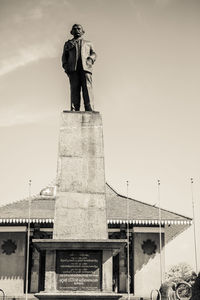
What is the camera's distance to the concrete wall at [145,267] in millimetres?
23891

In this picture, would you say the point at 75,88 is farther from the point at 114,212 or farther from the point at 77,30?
the point at 114,212

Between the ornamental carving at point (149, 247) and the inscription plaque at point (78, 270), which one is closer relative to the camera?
the inscription plaque at point (78, 270)

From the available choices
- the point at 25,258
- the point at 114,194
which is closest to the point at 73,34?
the point at 25,258

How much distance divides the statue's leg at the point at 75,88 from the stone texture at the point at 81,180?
319mm

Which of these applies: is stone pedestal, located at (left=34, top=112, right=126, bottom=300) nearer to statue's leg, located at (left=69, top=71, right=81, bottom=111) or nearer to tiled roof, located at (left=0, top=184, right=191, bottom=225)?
statue's leg, located at (left=69, top=71, right=81, bottom=111)

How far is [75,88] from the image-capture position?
1001 cm

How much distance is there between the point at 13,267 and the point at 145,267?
662 centimetres

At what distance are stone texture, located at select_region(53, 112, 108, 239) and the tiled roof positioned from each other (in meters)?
13.2

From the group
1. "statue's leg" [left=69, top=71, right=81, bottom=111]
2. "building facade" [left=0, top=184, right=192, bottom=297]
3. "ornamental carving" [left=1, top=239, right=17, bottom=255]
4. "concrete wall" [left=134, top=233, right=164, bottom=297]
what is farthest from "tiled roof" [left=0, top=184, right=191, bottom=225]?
"statue's leg" [left=69, top=71, right=81, bottom=111]

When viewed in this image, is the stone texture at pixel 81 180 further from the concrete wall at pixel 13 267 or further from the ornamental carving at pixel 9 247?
the ornamental carving at pixel 9 247

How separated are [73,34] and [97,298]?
5.44 m

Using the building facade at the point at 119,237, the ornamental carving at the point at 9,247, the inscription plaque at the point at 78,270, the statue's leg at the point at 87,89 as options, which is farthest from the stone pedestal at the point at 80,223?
Answer: the ornamental carving at the point at 9,247

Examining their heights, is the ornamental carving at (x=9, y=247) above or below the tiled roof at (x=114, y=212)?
below

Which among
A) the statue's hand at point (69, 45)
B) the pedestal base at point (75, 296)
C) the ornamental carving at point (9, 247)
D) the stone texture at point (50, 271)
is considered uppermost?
the statue's hand at point (69, 45)
